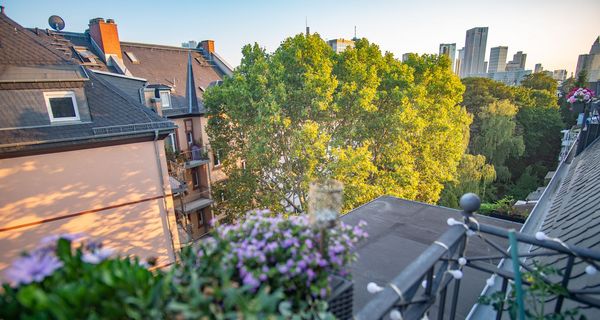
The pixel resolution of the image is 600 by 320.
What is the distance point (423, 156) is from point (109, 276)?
11657 millimetres

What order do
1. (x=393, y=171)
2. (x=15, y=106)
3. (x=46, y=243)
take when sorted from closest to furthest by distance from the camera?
(x=46, y=243)
(x=15, y=106)
(x=393, y=171)

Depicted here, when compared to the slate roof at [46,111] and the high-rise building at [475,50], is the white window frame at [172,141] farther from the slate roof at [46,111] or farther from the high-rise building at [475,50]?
the high-rise building at [475,50]

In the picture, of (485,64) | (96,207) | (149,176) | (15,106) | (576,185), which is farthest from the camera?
(485,64)

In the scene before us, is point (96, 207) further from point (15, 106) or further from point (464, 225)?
point (464, 225)

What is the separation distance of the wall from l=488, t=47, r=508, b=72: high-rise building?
364ft

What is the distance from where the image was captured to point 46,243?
3.67ft

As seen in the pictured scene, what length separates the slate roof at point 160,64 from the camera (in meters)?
14.0

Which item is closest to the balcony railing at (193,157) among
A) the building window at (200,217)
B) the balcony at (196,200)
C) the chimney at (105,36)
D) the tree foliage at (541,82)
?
the balcony at (196,200)

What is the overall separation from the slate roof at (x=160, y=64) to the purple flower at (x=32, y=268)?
13.3 m

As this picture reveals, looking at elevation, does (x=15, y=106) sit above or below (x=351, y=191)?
above

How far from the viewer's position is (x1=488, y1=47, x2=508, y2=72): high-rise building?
91938 mm

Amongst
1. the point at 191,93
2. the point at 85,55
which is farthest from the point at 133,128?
the point at 85,55

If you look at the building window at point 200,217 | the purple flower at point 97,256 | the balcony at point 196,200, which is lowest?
the building window at point 200,217

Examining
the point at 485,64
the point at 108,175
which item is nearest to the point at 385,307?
the point at 108,175
